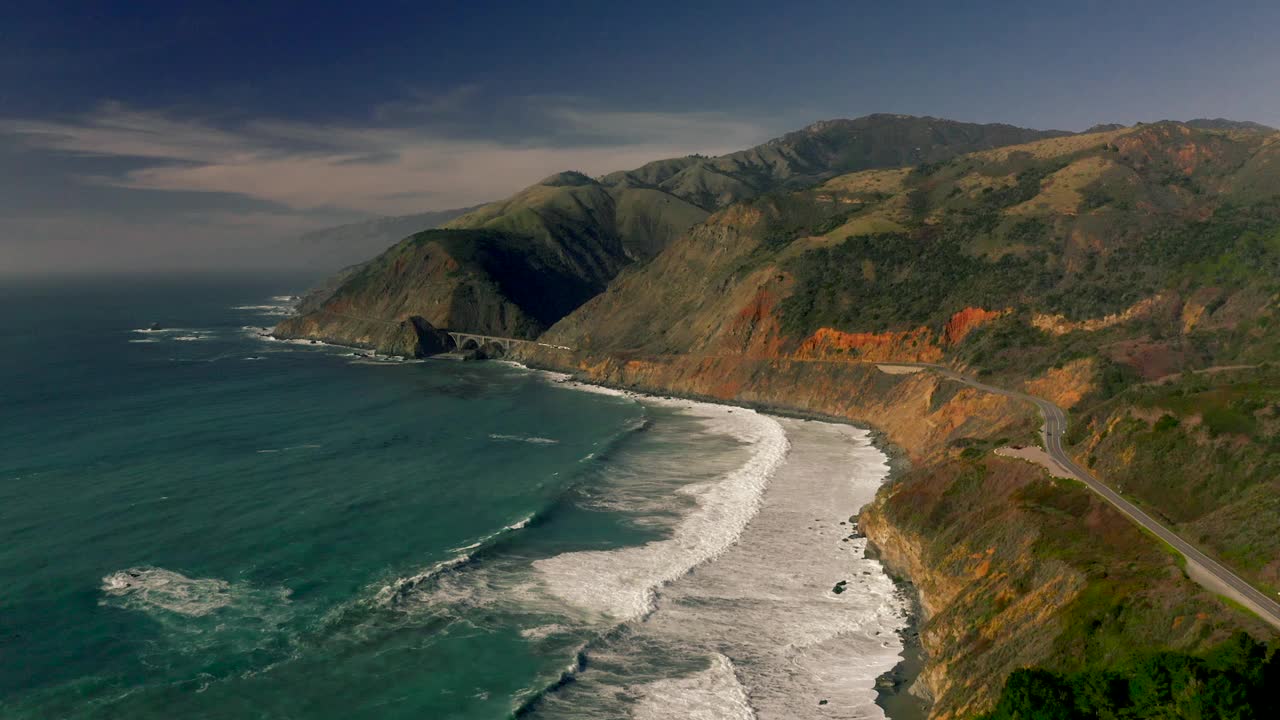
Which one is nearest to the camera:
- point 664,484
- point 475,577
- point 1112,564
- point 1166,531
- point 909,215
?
point 1112,564

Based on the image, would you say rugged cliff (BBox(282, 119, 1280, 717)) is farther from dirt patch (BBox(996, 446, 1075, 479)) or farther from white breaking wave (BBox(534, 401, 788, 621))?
white breaking wave (BBox(534, 401, 788, 621))

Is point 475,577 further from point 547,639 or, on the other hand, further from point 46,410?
point 46,410

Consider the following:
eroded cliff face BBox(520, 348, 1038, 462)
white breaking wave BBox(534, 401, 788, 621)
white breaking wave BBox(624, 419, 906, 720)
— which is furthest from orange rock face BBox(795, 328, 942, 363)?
white breaking wave BBox(624, 419, 906, 720)

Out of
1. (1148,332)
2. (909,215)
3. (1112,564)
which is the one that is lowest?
(1112,564)

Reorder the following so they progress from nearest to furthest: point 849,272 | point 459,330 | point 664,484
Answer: point 664,484, point 849,272, point 459,330

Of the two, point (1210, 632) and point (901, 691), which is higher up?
point (1210, 632)

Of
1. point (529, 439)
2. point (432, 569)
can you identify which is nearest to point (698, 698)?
point (432, 569)

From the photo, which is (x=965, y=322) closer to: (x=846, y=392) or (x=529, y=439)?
(x=846, y=392)

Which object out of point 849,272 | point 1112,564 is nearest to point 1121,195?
point 849,272
